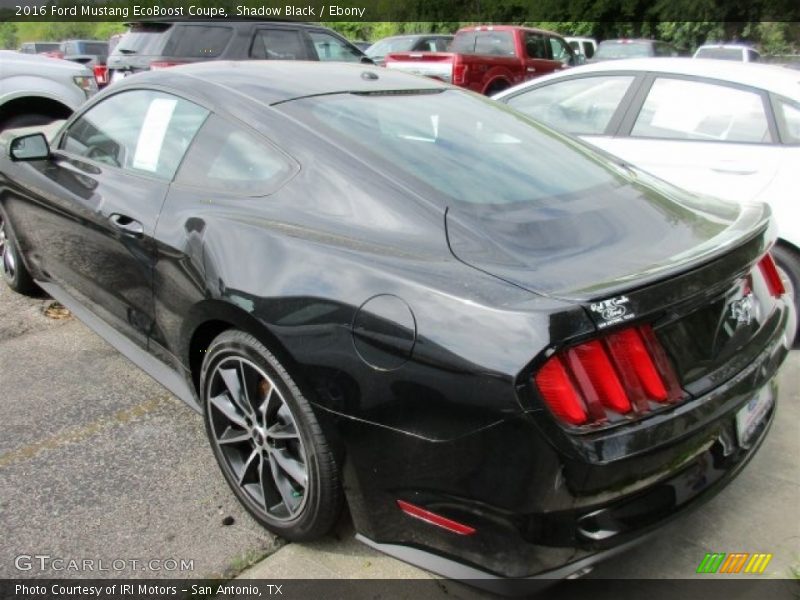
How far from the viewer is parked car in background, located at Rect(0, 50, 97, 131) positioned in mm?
6992

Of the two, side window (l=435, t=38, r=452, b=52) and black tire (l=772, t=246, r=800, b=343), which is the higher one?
side window (l=435, t=38, r=452, b=52)

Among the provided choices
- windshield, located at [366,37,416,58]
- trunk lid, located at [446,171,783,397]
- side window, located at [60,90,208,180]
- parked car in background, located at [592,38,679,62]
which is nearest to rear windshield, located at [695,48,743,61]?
parked car in background, located at [592,38,679,62]

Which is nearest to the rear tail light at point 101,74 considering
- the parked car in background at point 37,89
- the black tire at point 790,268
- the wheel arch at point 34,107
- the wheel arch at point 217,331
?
the parked car in background at point 37,89

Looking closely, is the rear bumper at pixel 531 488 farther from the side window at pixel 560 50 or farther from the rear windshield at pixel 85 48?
the rear windshield at pixel 85 48

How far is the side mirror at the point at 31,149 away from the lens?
11.8 feet

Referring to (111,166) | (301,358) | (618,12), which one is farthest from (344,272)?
(618,12)

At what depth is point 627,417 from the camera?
1868 millimetres

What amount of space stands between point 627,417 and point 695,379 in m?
0.31

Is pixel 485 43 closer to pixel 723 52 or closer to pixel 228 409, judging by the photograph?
pixel 723 52

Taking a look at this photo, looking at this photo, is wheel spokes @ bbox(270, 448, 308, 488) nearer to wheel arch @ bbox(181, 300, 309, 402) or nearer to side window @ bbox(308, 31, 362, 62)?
wheel arch @ bbox(181, 300, 309, 402)

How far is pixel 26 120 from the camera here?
23.7 ft

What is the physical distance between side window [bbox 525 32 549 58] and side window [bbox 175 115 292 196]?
12.0 metres

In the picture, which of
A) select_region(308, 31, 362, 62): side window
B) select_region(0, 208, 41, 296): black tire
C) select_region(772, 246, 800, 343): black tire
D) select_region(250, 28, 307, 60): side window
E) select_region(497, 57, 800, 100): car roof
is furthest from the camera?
select_region(308, 31, 362, 62): side window

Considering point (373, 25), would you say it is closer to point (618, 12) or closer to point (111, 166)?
point (618, 12)
